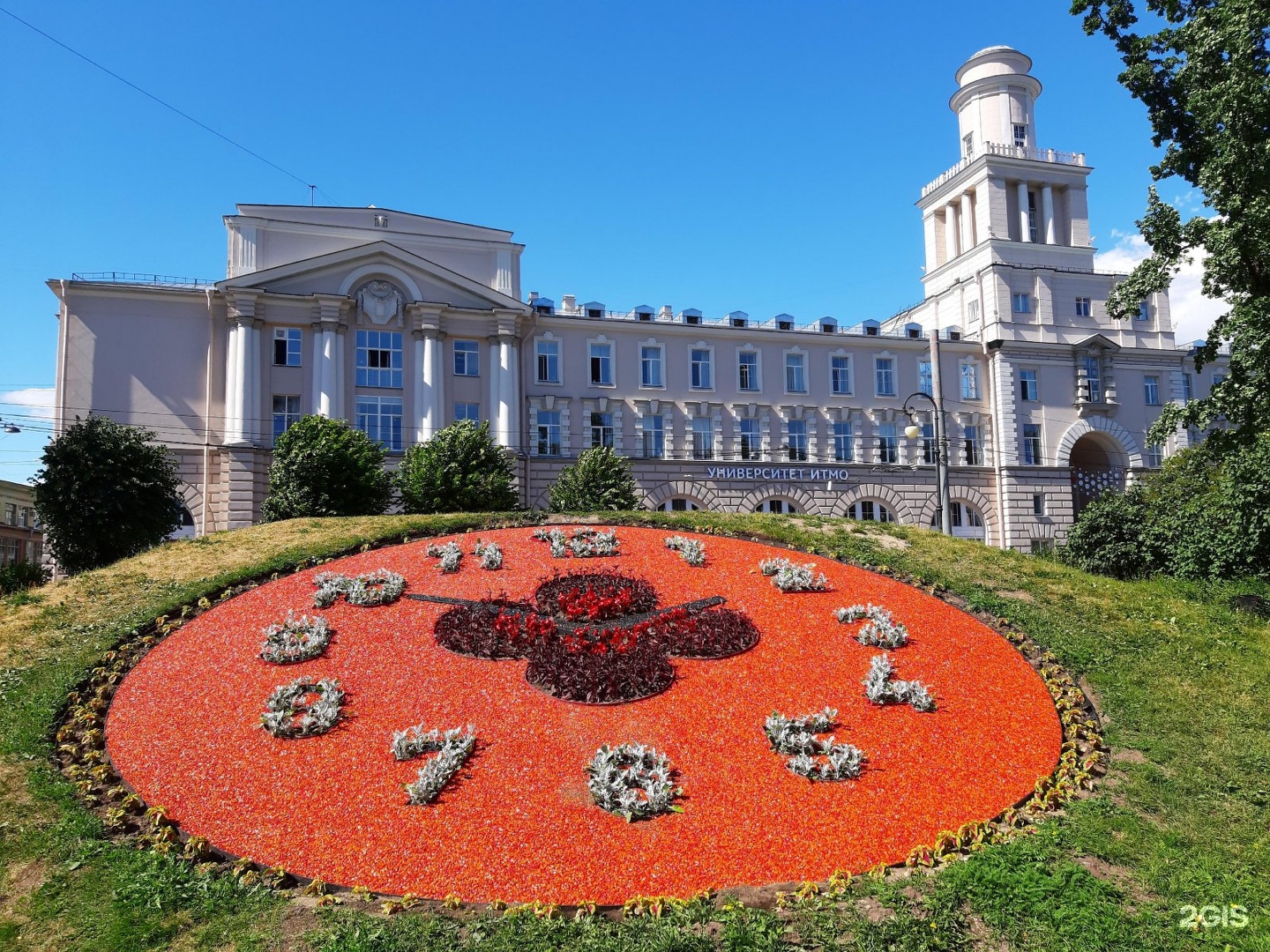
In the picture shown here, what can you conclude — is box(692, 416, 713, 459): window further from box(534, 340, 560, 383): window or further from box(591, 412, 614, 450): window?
box(534, 340, 560, 383): window

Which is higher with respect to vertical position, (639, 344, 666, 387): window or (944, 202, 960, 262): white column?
(944, 202, 960, 262): white column

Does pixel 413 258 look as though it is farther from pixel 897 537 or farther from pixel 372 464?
pixel 897 537

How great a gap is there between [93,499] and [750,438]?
3396 cm

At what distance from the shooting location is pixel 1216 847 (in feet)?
29.6

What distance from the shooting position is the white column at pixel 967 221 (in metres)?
59.1

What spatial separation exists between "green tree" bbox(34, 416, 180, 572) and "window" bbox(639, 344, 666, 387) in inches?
1131

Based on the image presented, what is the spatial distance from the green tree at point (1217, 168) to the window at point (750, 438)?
28.8m

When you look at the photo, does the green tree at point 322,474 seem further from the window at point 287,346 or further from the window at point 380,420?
the window at point 287,346

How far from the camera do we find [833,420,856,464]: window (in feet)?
172

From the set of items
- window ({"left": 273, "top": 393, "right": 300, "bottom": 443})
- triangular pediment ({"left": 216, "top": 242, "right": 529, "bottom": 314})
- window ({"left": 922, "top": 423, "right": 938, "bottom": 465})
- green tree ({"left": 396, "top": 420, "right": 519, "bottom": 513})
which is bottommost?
green tree ({"left": 396, "top": 420, "right": 519, "bottom": 513})

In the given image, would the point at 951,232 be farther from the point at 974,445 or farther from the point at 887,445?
the point at 887,445

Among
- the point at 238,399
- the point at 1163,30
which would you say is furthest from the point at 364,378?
the point at 1163,30

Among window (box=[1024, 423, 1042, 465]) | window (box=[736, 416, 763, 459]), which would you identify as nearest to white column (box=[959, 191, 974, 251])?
window (box=[1024, 423, 1042, 465])

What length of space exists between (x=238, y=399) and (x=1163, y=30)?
38262 mm
